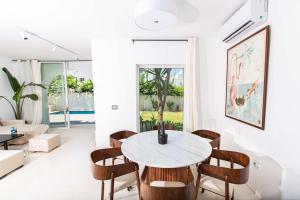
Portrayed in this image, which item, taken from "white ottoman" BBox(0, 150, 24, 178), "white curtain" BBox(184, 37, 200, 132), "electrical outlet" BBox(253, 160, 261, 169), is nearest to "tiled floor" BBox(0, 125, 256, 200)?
"white ottoman" BBox(0, 150, 24, 178)

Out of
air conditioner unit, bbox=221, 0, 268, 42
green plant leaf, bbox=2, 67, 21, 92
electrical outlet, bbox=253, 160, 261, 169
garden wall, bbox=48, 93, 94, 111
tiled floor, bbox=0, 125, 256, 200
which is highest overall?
air conditioner unit, bbox=221, 0, 268, 42

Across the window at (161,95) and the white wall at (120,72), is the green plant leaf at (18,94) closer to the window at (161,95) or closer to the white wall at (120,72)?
the white wall at (120,72)

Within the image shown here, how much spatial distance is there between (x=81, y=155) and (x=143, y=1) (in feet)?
11.0

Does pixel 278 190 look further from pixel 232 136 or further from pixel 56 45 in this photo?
pixel 56 45

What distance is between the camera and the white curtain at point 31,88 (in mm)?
5731

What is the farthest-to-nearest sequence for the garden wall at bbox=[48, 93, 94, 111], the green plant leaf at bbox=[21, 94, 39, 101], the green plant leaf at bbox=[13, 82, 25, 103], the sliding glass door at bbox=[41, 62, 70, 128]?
the garden wall at bbox=[48, 93, 94, 111] → the sliding glass door at bbox=[41, 62, 70, 128] → the green plant leaf at bbox=[21, 94, 39, 101] → the green plant leaf at bbox=[13, 82, 25, 103]

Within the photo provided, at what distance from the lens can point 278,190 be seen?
1.72 metres

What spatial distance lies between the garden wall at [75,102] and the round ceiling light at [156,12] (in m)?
5.14

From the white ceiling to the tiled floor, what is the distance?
104 inches

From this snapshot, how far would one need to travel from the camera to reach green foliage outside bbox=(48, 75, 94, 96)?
608 centimetres

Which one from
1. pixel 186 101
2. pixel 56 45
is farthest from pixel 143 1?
pixel 56 45

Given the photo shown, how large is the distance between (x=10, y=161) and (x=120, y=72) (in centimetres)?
262

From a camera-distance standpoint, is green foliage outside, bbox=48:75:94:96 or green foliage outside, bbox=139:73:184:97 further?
green foliage outside, bbox=48:75:94:96

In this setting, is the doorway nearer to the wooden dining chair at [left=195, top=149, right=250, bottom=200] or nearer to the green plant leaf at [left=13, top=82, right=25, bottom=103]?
the green plant leaf at [left=13, top=82, right=25, bottom=103]
